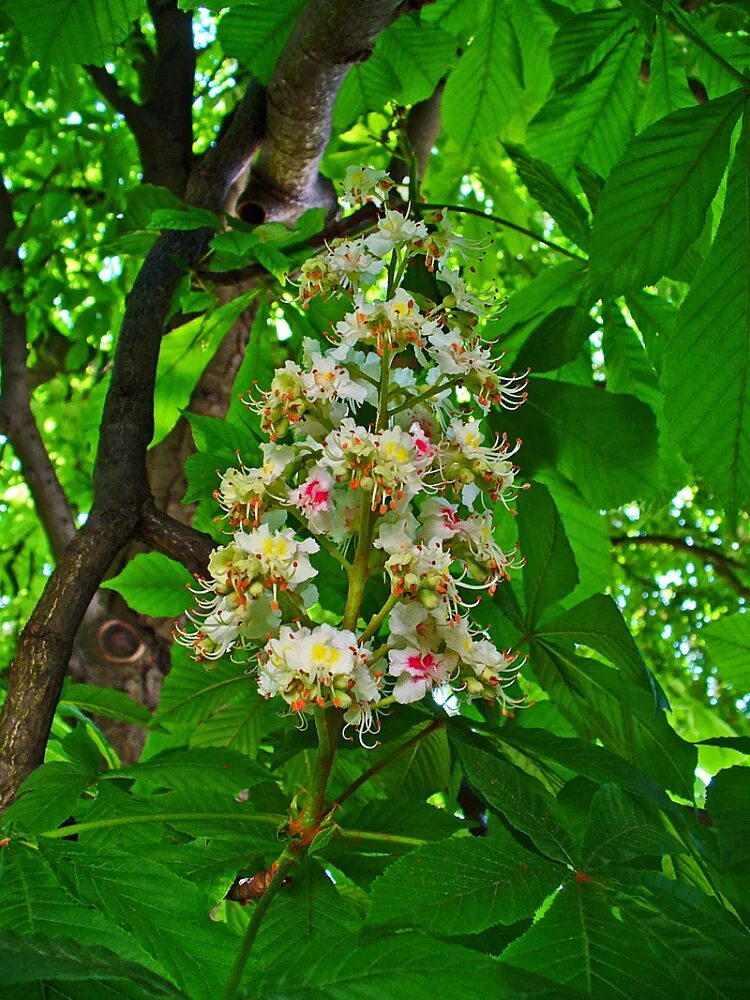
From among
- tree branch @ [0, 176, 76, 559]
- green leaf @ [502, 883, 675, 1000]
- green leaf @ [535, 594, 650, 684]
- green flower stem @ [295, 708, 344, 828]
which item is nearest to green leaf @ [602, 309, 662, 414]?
green leaf @ [535, 594, 650, 684]

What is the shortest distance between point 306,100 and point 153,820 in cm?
94

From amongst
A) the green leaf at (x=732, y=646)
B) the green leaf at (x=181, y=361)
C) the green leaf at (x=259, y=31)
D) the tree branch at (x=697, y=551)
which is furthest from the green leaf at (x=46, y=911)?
the tree branch at (x=697, y=551)

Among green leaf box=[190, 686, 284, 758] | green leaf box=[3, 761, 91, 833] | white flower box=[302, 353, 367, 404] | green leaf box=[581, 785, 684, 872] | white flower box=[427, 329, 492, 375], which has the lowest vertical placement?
green leaf box=[581, 785, 684, 872]

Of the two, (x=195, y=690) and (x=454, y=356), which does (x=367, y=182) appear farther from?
(x=195, y=690)

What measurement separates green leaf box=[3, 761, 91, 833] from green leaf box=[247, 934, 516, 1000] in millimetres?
199

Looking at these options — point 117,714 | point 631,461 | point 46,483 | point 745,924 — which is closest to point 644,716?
point 745,924

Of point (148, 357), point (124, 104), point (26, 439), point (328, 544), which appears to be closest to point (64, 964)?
point (328, 544)

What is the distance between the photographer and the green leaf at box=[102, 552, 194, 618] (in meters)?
0.84

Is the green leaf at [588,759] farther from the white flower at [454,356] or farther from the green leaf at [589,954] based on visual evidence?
the white flower at [454,356]

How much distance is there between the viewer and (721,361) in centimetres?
60

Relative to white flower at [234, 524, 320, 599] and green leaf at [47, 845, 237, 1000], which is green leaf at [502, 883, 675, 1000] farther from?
white flower at [234, 524, 320, 599]

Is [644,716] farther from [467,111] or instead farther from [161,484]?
[161,484]

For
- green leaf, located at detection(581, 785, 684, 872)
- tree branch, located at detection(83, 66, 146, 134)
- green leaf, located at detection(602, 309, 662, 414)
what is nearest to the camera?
green leaf, located at detection(581, 785, 684, 872)

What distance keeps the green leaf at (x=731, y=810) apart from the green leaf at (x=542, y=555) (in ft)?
0.60
